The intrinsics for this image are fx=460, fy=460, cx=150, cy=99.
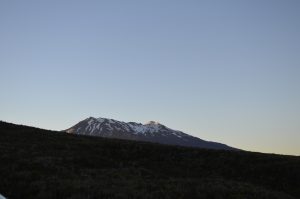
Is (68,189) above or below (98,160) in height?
below

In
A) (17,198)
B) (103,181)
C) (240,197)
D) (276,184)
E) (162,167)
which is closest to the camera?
(17,198)

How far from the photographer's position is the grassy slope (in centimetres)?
2155

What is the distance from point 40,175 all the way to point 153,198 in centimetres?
748

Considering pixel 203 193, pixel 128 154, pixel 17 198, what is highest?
pixel 128 154

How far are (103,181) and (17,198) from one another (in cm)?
582

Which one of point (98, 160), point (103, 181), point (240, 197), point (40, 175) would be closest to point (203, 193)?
point (240, 197)

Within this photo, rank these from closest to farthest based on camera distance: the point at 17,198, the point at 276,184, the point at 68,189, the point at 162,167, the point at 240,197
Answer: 1. the point at 17,198
2. the point at 68,189
3. the point at 240,197
4. the point at 276,184
5. the point at 162,167

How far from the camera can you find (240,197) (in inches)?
890

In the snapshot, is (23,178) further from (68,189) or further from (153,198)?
(153,198)

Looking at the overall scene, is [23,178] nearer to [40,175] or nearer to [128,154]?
[40,175]

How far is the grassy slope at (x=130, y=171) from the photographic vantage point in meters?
21.5

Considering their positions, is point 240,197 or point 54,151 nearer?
point 240,197

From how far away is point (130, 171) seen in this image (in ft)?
99.3

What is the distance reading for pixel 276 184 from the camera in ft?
109
